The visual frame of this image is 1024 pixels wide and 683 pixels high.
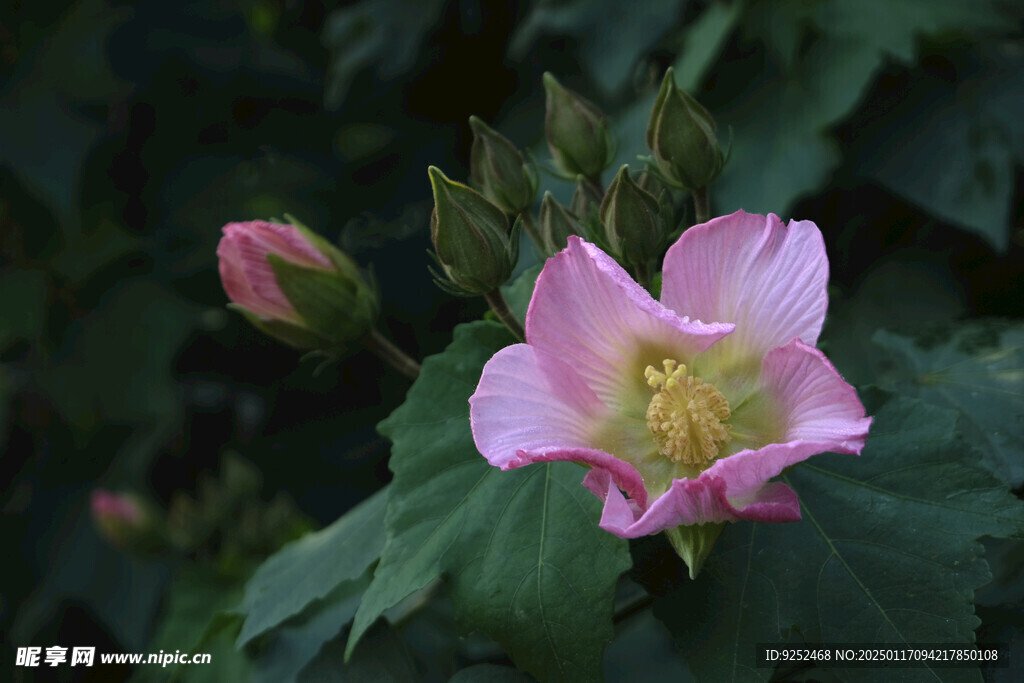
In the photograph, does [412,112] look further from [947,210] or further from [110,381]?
[947,210]

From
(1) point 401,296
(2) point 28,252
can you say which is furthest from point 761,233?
(2) point 28,252

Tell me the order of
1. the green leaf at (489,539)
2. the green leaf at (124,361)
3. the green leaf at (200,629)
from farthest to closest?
the green leaf at (124,361) → the green leaf at (200,629) → the green leaf at (489,539)

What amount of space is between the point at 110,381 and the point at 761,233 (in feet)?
5.81

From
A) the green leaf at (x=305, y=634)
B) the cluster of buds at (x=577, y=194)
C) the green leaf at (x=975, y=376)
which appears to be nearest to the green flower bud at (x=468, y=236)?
the cluster of buds at (x=577, y=194)

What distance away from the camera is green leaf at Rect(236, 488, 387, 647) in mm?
1214

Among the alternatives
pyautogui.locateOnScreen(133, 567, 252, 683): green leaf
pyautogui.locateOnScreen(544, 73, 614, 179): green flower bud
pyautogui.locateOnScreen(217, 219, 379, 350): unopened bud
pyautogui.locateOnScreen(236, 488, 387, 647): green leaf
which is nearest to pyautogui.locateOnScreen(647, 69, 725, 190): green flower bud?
pyautogui.locateOnScreen(544, 73, 614, 179): green flower bud

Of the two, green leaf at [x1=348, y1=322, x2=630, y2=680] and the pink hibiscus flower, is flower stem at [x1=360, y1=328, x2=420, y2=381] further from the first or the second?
the pink hibiscus flower

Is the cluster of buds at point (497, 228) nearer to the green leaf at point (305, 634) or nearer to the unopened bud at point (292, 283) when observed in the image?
the unopened bud at point (292, 283)

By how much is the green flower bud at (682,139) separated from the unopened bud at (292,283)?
0.44 meters

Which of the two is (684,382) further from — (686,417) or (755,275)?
(755,275)

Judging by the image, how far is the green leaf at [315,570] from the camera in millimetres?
1214

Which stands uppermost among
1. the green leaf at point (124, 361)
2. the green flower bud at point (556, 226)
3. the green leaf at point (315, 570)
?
the green flower bud at point (556, 226)

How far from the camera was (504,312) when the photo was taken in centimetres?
103

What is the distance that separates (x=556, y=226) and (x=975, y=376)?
679mm
